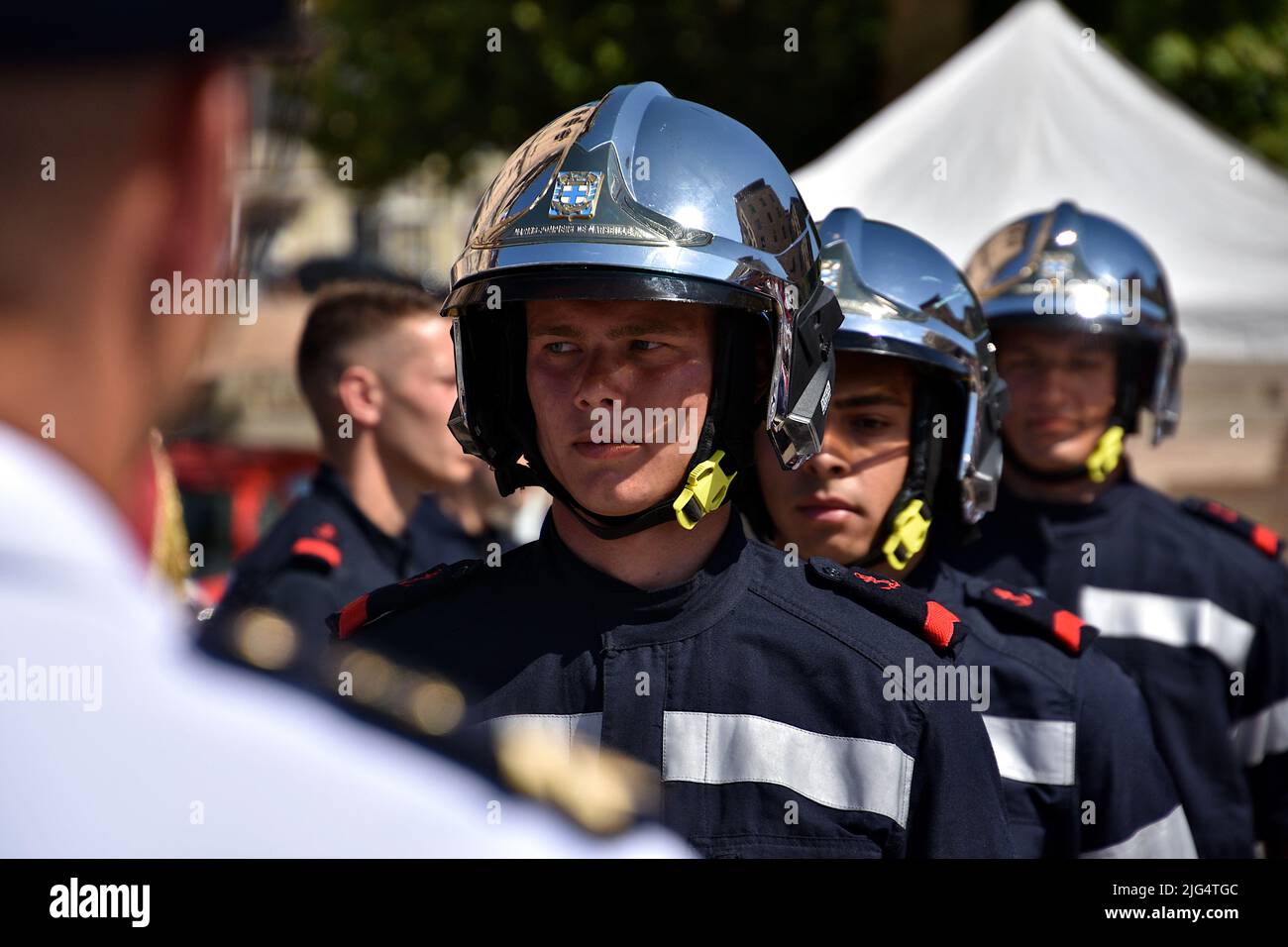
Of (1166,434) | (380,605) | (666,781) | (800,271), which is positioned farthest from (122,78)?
(1166,434)

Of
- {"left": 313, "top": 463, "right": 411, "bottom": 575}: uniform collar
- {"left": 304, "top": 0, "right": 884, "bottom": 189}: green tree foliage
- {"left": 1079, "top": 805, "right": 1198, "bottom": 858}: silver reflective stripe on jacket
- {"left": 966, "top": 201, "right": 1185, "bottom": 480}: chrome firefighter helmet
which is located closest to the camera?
{"left": 1079, "top": 805, "right": 1198, "bottom": 858}: silver reflective stripe on jacket

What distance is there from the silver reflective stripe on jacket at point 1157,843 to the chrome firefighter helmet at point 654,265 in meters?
0.97

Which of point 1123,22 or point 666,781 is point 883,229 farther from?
point 1123,22

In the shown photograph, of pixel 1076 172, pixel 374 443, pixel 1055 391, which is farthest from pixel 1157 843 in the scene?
pixel 1076 172

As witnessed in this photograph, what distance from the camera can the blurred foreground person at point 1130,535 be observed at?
3.79 m

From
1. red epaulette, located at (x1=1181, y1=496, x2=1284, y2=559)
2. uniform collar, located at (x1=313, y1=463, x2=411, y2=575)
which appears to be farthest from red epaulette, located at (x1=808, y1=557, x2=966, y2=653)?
uniform collar, located at (x1=313, y1=463, x2=411, y2=575)

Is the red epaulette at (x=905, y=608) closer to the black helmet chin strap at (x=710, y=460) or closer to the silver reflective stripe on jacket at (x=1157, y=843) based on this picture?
the black helmet chin strap at (x=710, y=460)

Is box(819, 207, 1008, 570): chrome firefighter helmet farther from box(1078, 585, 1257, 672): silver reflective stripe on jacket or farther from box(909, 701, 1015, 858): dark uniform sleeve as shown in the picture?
box(909, 701, 1015, 858): dark uniform sleeve

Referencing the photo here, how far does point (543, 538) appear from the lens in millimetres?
2461

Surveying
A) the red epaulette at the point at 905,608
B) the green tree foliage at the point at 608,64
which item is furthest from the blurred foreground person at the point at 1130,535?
the green tree foliage at the point at 608,64

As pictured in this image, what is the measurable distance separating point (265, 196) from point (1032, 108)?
22.6 feet

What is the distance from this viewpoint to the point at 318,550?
4.22 meters

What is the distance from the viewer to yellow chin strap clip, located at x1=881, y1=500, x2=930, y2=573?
10.3 ft

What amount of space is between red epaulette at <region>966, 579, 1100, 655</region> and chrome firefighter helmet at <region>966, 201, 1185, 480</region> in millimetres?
1182
